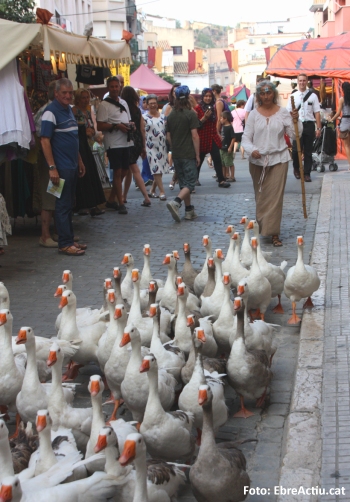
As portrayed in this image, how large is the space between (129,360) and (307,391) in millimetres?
1268

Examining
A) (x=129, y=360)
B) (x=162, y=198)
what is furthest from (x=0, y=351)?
(x=162, y=198)

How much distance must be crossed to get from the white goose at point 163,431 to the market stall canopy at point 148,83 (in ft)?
79.1

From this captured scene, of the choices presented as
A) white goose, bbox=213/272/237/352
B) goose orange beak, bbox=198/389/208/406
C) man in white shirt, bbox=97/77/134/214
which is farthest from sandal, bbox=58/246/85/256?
goose orange beak, bbox=198/389/208/406

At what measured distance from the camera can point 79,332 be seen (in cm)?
554

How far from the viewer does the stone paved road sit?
15.3 feet

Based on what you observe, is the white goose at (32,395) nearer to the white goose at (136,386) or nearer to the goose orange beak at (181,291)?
the white goose at (136,386)

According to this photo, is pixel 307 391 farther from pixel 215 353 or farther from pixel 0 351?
pixel 0 351

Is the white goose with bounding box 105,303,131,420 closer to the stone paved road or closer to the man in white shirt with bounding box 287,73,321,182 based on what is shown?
the stone paved road

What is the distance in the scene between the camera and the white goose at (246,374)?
15.7ft

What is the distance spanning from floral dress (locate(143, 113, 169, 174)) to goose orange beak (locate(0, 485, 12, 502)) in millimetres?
10933

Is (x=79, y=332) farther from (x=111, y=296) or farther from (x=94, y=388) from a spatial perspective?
(x=94, y=388)

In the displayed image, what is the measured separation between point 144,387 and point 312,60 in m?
13.5

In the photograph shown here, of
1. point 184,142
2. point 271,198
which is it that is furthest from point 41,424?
point 184,142

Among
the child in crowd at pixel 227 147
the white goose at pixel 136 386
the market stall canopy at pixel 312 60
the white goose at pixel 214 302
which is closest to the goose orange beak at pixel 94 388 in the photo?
the white goose at pixel 136 386
